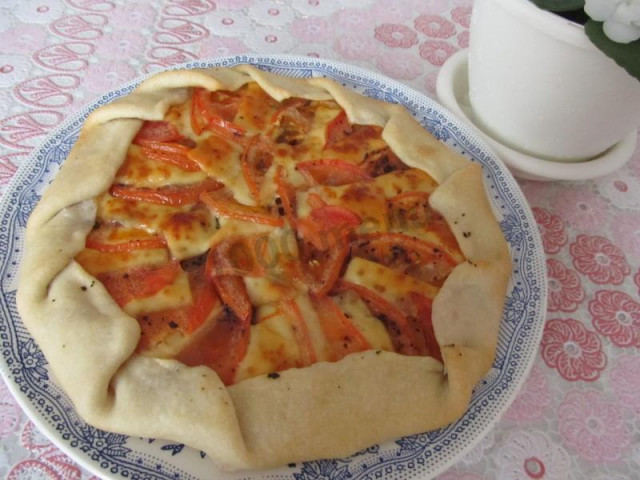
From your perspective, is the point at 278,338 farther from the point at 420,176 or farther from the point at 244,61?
the point at 244,61

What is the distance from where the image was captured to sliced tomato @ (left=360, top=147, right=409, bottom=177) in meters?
2.30

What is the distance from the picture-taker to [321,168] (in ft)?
7.39

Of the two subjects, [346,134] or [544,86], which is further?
[346,134]

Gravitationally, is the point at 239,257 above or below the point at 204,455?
above

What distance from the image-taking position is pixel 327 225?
206 cm

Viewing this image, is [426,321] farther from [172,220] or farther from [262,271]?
[172,220]

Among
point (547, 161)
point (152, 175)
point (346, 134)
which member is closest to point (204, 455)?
point (152, 175)

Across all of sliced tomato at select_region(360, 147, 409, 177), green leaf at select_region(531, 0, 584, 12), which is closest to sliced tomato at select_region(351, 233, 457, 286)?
sliced tomato at select_region(360, 147, 409, 177)

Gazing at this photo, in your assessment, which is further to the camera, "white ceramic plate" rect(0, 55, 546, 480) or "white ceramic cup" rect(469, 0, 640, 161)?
"white ceramic cup" rect(469, 0, 640, 161)

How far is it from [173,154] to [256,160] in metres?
0.33

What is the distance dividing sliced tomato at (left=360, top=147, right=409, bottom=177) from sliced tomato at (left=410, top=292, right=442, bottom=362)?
611 mm

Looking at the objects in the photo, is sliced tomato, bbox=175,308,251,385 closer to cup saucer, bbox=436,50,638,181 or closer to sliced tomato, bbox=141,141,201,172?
sliced tomato, bbox=141,141,201,172

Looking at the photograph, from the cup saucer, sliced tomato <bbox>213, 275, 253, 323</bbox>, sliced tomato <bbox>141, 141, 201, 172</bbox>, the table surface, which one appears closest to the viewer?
sliced tomato <bbox>213, 275, 253, 323</bbox>

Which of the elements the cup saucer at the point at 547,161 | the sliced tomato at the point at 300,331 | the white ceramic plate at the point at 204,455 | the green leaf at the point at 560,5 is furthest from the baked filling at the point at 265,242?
the green leaf at the point at 560,5
